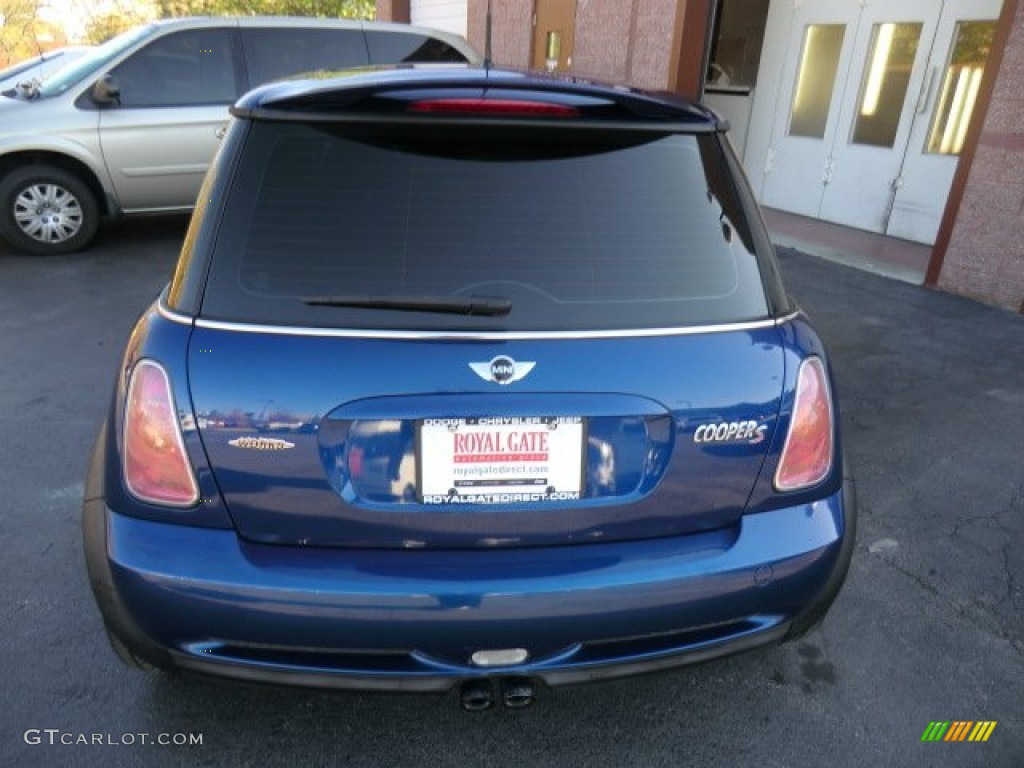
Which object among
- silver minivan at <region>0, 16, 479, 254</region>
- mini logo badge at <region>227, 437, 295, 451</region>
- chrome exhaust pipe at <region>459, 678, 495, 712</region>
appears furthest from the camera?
silver minivan at <region>0, 16, 479, 254</region>

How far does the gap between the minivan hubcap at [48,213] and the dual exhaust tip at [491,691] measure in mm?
6311

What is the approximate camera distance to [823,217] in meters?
8.50

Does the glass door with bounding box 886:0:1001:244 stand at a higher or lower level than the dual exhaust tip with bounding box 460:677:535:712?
higher

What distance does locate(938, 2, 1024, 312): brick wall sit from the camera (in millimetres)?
5492

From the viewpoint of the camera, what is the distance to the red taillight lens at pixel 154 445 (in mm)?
1581

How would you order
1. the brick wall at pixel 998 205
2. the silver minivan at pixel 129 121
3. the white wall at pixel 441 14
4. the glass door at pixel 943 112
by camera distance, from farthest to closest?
the white wall at pixel 441 14 → the glass door at pixel 943 112 → the silver minivan at pixel 129 121 → the brick wall at pixel 998 205

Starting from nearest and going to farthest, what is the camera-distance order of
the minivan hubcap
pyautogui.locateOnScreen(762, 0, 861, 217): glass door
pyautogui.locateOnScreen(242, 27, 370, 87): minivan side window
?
the minivan hubcap < pyautogui.locateOnScreen(242, 27, 370, 87): minivan side window < pyautogui.locateOnScreen(762, 0, 861, 217): glass door

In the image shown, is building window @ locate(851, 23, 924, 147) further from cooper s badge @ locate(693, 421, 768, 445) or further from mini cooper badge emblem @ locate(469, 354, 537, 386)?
mini cooper badge emblem @ locate(469, 354, 537, 386)

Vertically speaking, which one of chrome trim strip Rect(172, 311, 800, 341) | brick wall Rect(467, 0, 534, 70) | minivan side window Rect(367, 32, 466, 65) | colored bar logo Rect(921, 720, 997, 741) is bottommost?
colored bar logo Rect(921, 720, 997, 741)

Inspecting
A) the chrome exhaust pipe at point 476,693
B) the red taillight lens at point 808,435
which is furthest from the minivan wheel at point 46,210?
the red taillight lens at point 808,435

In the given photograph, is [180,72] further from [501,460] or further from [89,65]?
[501,460]

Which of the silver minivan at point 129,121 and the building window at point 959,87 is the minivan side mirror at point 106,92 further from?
the building window at point 959,87

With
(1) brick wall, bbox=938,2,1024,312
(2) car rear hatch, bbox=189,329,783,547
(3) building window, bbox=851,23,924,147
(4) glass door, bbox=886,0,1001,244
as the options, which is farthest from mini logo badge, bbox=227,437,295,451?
(3) building window, bbox=851,23,924,147

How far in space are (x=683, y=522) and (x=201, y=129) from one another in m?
6.18
